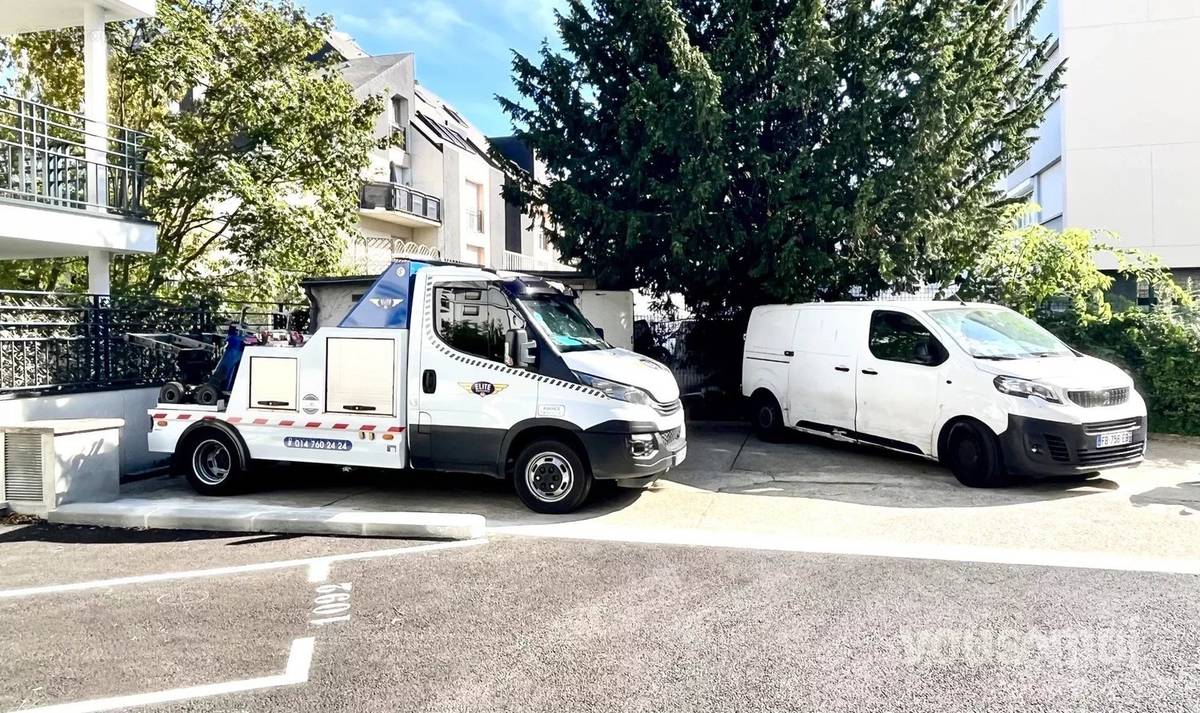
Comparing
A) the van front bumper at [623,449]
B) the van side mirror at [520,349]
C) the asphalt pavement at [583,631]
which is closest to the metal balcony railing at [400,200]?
the van side mirror at [520,349]

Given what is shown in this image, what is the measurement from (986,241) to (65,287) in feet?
50.0

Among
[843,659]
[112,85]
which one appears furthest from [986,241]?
[112,85]

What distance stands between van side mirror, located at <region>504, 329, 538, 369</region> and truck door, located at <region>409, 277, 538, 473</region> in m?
0.09

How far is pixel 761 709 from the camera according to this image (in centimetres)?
357

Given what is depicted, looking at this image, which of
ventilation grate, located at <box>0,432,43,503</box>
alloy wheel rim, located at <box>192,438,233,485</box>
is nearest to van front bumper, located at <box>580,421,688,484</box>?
alloy wheel rim, located at <box>192,438,233,485</box>

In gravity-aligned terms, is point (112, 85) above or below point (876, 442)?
above

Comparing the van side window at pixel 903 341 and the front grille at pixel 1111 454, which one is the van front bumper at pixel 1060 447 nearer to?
the front grille at pixel 1111 454

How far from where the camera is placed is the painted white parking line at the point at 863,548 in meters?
5.72

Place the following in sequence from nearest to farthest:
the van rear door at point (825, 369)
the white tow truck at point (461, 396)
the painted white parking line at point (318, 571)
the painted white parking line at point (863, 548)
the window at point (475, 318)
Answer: the painted white parking line at point (318, 571), the painted white parking line at point (863, 548), the white tow truck at point (461, 396), the window at point (475, 318), the van rear door at point (825, 369)

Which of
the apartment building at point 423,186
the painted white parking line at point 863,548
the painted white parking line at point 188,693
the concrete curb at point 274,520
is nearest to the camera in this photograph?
the painted white parking line at point 188,693

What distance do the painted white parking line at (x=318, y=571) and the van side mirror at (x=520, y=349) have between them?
92.8 inches

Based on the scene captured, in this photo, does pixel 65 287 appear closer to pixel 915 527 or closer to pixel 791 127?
pixel 791 127

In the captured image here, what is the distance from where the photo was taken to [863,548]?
6203 mm

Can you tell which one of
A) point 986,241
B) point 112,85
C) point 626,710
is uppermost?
point 112,85
